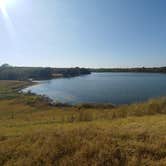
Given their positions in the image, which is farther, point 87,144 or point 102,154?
point 87,144

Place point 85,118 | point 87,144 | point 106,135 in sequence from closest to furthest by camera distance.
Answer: point 87,144
point 106,135
point 85,118

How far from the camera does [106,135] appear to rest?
669 centimetres

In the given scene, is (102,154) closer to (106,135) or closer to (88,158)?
(88,158)

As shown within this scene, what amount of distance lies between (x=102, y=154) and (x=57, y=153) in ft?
3.91

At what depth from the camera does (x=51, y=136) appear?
691 centimetres

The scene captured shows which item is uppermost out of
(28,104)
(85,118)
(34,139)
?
(34,139)

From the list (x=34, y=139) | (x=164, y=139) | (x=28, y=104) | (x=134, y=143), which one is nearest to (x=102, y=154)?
(x=134, y=143)

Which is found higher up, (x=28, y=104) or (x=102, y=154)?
(x=102, y=154)

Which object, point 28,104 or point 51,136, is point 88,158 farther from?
point 28,104

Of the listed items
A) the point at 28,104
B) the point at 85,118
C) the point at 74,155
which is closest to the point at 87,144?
the point at 74,155

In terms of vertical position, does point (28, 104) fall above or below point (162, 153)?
below

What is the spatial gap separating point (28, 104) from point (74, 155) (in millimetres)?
35091

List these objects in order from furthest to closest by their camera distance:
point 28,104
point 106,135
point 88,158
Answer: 1. point 28,104
2. point 106,135
3. point 88,158

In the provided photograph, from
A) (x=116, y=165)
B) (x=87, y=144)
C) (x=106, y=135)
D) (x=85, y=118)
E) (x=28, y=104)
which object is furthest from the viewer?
(x=28, y=104)
